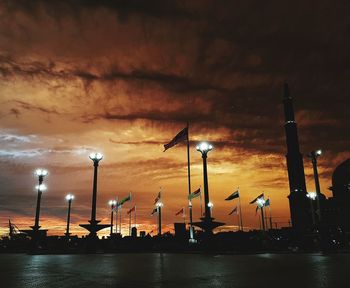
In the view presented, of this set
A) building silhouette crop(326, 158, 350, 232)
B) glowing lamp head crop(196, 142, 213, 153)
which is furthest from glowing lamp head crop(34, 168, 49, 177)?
building silhouette crop(326, 158, 350, 232)

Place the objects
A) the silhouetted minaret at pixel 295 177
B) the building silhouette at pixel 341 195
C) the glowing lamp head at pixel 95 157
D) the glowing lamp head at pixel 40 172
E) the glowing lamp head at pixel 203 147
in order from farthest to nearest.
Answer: the silhouetted minaret at pixel 295 177, the building silhouette at pixel 341 195, the glowing lamp head at pixel 40 172, the glowing lamp head at pixel 95 157, the glowing lamp head at pixel 203 147

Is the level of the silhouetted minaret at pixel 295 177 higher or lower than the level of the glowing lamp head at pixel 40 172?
higher

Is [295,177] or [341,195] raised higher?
[295,177]

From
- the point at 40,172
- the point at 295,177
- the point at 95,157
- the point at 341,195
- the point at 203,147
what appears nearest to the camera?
the point at 203,147

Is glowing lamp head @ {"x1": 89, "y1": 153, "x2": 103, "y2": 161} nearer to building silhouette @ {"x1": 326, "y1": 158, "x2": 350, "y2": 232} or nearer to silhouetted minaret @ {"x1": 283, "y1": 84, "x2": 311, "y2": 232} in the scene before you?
building silhouette @ {"x1": 326, "y1": 158, "x2": 350, "y2": 232}

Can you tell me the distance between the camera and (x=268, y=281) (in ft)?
34.9

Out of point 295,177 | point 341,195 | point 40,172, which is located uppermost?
point 295,177

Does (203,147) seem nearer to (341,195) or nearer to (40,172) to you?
(40,172)

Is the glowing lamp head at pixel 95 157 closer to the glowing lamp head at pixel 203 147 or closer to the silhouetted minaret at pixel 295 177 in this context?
the glowing lamp head at pixel 203 147

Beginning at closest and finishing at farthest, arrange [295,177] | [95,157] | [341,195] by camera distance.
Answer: [95,157] → [341,195] → [295,177]

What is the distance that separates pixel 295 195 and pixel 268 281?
12283 centimetres

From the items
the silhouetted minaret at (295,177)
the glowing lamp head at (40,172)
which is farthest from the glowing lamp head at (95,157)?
the silhouetted minaret at (295,177)

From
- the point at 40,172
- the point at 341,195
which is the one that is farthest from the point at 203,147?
the point at 341,195

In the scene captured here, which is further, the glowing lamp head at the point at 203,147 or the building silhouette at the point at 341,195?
the building silhouette at the point at 341,195
